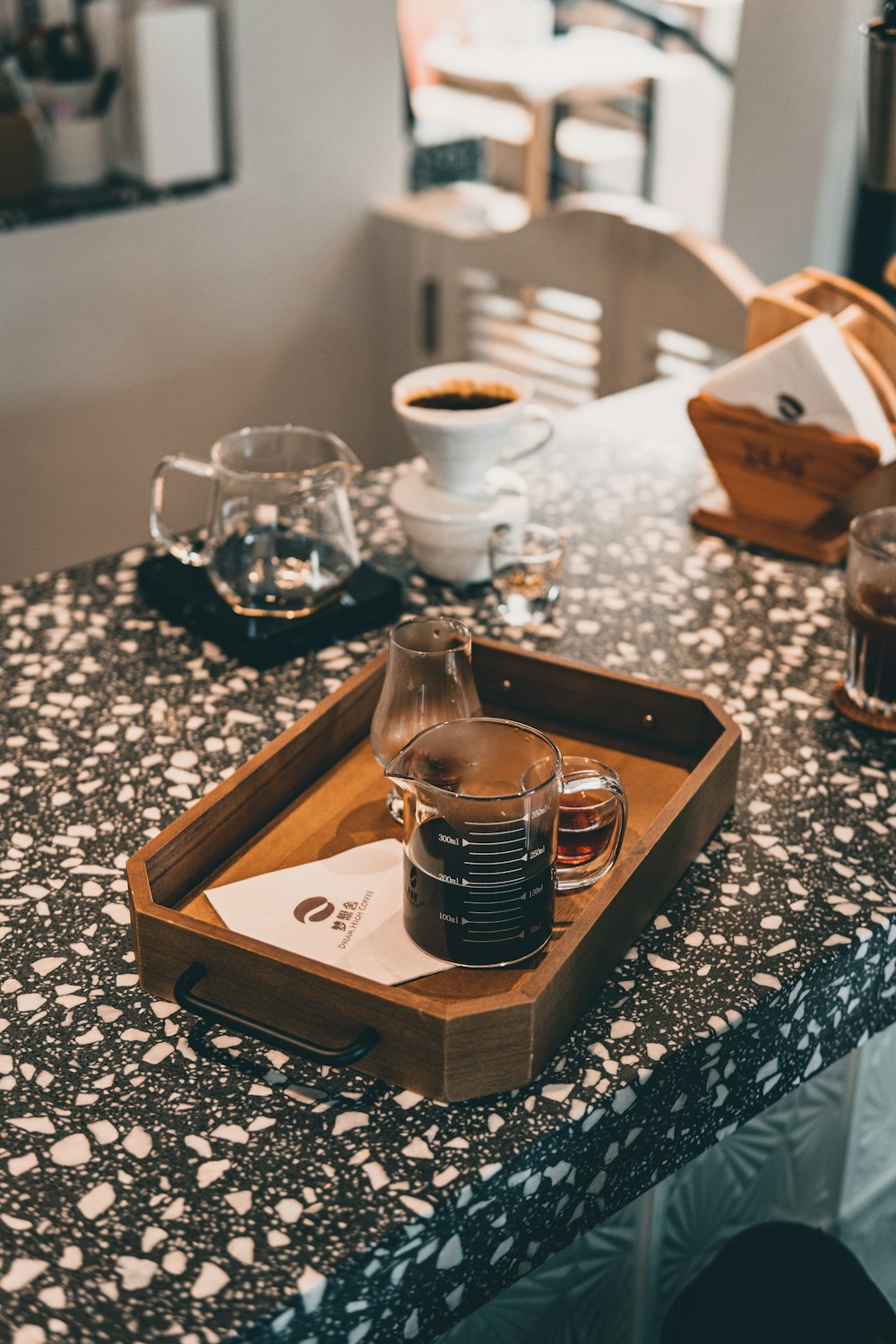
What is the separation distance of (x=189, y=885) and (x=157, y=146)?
208 cm

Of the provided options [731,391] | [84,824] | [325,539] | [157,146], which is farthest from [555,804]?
[157,146]

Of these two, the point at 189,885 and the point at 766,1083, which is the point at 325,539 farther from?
the point at 766,1083

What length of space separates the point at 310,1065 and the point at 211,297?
7.44 ft

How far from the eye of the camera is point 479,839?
2.94 ft

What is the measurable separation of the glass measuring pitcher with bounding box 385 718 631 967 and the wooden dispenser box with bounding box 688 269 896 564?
28.8 inches

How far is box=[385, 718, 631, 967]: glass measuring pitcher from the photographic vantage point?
898mm

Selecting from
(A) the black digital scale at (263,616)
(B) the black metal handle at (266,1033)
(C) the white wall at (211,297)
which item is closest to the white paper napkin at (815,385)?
(A) the black digital scale at (263,616)

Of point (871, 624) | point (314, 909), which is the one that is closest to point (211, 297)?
point (871, 624)

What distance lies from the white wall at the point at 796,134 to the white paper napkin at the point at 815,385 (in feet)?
3.00

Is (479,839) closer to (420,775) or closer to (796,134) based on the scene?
(420,775)

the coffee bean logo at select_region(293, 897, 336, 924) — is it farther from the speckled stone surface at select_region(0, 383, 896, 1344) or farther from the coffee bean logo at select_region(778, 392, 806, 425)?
the coffee bean logo at select_region(778, 392, 806, 425)

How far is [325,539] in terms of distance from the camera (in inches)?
55.7

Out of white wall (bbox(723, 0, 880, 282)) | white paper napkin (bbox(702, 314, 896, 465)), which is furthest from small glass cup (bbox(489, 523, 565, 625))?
white wall (bbox(723, 0, 880, 282))

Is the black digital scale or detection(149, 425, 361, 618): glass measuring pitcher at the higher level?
detection(149, 425, 361, 618): glass measuring pitcher
